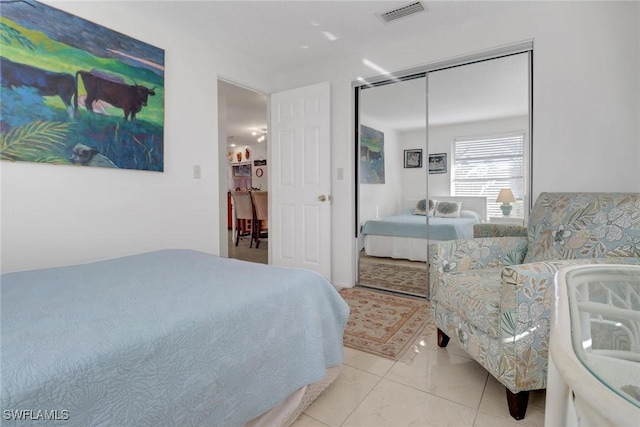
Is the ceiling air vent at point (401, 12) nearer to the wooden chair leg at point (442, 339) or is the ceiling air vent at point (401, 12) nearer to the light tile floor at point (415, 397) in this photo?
the wooden chair leg at point (442, 339)

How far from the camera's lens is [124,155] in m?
2.31

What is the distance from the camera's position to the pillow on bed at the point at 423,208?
9.83 feet

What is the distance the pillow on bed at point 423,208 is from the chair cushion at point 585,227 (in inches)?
41.5

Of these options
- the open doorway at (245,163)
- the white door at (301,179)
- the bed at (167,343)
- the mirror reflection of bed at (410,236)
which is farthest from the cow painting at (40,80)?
the mirror reflection of bed at (410,236)

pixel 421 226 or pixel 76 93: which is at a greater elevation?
pixel 76 93

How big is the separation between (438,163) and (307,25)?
63.8 inches

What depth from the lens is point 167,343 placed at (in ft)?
2.79

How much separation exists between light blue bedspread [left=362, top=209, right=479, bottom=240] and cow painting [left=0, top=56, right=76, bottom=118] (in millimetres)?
2595

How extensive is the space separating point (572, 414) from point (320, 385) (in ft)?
4.17

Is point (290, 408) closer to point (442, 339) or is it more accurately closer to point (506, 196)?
point (442, 339)

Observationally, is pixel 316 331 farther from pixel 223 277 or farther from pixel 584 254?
pixel 584 254

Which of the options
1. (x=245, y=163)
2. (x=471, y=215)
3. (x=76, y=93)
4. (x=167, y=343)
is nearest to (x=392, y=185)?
(x=471, y=215)

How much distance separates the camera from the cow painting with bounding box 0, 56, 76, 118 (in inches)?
71.1

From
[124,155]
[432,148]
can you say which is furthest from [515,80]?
[124,155]
